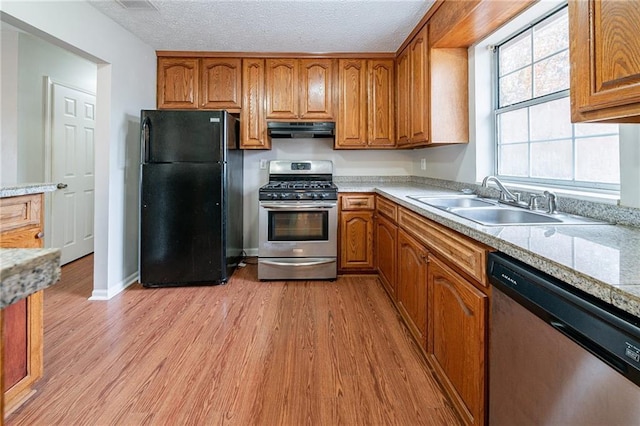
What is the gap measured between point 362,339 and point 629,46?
6.03 ft

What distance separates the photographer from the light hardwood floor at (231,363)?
59.2 inches

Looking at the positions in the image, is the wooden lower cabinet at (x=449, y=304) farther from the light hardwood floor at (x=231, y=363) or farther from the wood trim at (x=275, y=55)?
the wood trim at (x=275, y=55)

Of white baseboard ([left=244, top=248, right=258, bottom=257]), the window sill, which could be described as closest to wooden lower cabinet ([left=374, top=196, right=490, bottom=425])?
the window sill

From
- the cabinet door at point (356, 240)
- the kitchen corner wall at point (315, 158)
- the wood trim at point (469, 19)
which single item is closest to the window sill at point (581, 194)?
the wood trim at point (469, 19)

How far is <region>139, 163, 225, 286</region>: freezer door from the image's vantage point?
3.04 m

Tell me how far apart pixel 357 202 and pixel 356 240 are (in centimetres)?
37

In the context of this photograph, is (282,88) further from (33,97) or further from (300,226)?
(33,97)

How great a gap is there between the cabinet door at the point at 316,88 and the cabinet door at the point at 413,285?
1835 millimetres

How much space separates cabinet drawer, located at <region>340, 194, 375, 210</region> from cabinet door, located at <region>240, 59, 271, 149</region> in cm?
107

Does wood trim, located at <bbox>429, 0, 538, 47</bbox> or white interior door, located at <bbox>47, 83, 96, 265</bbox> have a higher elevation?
wood trim, located at <bbox>429, 0, 538, 47</bbox>

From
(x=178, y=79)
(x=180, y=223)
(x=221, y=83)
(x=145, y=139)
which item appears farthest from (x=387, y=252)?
(x=178, y=79)

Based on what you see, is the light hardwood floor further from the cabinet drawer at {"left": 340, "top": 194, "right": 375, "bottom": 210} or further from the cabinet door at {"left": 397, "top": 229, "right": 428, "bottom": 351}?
the cabinet drawer at {"left": 340, "top": 194, "right": 375, "bottom": 210}

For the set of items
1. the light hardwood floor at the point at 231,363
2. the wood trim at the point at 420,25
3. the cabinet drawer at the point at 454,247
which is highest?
the wood trim at the point at 420,25

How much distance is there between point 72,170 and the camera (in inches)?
156
